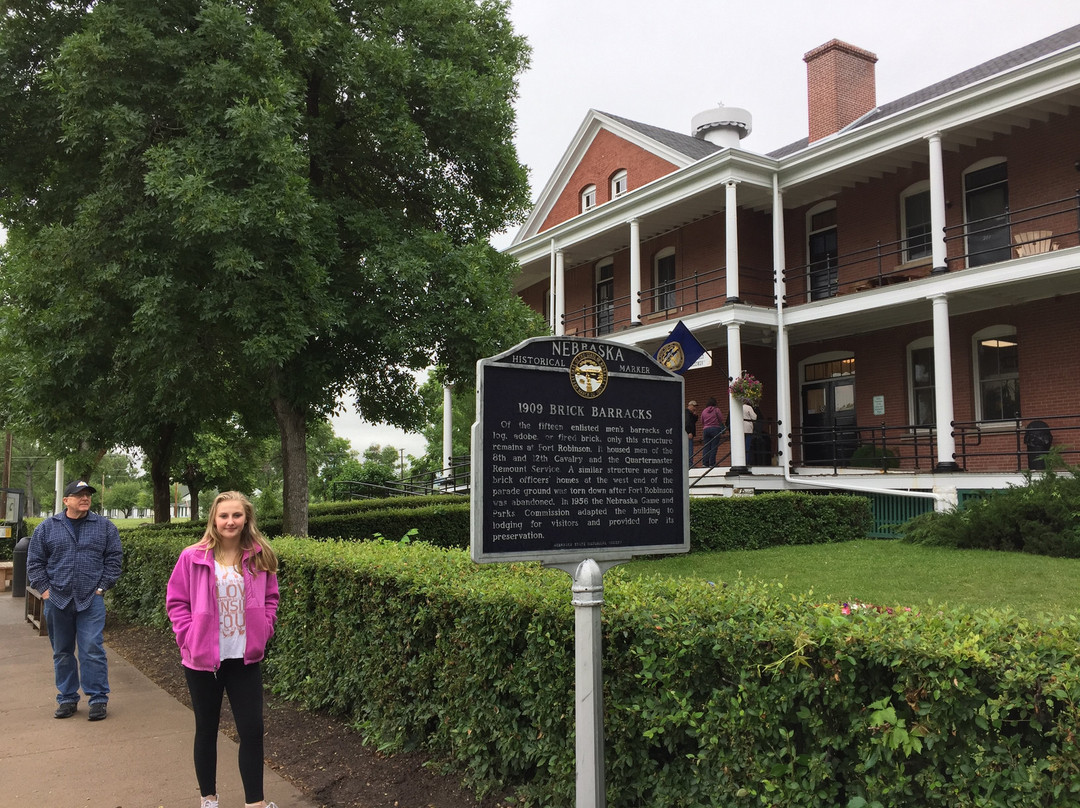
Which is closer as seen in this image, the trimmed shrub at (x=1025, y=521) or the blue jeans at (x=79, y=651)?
the blue jeans at (x=79, y=651)

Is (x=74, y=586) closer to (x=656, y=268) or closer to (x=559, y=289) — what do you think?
(x=559, y=289)

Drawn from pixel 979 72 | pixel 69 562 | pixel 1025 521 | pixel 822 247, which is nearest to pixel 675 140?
pixel 822 247

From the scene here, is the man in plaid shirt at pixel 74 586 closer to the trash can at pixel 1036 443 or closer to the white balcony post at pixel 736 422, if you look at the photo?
the white balcony post at pixel 736 422

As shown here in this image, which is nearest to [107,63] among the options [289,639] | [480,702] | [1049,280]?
[289,639]

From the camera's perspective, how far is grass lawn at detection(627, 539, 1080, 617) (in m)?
8.55

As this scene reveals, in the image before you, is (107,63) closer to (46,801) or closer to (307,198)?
(307,198)

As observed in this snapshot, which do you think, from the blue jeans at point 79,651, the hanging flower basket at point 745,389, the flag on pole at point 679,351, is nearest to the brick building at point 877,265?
the hanging flower basket at point 745,389

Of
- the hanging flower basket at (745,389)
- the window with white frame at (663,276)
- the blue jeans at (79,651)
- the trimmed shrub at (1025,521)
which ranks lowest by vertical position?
the blue jeans at (79,651)

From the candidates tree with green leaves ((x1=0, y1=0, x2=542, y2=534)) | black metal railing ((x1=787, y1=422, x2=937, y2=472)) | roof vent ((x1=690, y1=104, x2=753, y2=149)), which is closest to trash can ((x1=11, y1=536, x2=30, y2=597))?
tree with green leaves ((x1=0, y1=0, x2=542, y2=534))

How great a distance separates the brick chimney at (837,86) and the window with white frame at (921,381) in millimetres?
6534

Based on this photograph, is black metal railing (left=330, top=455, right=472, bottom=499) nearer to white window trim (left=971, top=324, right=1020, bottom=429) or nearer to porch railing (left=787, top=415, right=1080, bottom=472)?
porch railing (left=787, top=415, right=1080, bottom=472)

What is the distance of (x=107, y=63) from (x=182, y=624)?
878cm

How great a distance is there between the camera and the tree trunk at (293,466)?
41.4ft

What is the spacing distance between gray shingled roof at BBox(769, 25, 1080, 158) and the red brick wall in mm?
5510
